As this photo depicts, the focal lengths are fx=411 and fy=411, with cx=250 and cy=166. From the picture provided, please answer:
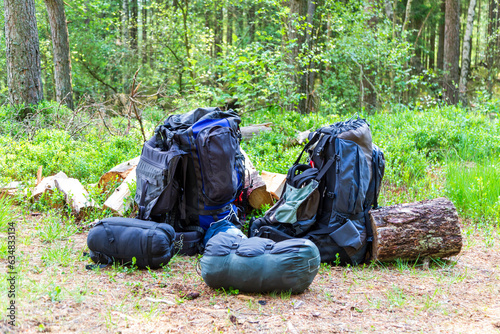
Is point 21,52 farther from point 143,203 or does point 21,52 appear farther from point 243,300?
point 243,300

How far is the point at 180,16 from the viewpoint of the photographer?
1567 cm

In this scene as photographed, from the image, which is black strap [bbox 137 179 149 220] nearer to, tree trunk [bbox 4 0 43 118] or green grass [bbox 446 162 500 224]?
green grass [bbox 446 162 500 224]

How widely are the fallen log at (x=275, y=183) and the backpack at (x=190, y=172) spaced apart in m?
0.83

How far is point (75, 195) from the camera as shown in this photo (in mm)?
5098

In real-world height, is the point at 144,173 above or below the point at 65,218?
above

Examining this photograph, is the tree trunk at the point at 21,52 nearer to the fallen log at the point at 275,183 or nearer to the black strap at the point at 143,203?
the black strap at the point at 143,203

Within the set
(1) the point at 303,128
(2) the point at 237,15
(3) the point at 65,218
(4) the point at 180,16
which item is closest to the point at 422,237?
(3) the point at 65,218

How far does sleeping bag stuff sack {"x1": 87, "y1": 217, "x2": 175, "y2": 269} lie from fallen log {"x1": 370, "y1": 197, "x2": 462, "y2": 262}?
2.01m

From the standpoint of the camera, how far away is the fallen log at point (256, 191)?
4957 mm

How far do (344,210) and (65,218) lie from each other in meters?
3.26

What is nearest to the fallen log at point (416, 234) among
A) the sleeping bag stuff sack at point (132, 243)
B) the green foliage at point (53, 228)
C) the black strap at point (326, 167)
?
the black strap at point (326, 167)

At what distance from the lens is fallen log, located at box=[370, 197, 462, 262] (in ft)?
12.8

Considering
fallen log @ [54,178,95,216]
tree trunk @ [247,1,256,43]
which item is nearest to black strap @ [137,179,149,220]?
fallen log @ [54,178,95,216]

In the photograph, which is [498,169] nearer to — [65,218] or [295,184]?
[295,184]
